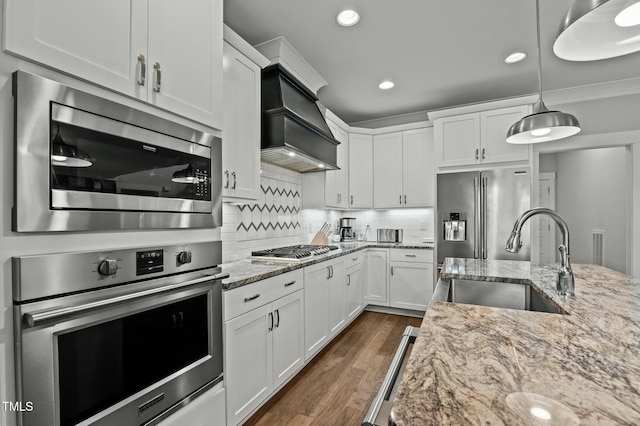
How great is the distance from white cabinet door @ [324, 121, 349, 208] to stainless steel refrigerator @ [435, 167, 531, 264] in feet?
3.87

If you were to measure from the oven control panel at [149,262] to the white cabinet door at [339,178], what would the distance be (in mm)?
2556

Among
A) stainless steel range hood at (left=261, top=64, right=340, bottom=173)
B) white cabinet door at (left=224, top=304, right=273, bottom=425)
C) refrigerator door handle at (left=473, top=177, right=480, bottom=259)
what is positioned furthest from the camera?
refrigerator door handle at (left=473, top=177, right=480, bottom=259)

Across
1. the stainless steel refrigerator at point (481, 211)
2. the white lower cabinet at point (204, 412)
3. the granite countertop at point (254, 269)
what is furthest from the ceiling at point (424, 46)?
the white lower cabinet at point (204, 412)

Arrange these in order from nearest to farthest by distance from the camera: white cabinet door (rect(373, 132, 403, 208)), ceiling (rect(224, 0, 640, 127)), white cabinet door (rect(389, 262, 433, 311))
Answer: ceiling (rect(224, 0, 640, 127)) → white cabinet door (rect(389, 262, 433, 311)) → white cabinet door (rect(373, 132, 403, 208))

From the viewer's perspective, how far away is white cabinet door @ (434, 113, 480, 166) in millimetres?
3695

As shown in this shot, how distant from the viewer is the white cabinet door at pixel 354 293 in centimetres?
341

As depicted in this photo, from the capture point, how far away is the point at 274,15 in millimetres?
2301

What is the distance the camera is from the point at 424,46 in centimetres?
273

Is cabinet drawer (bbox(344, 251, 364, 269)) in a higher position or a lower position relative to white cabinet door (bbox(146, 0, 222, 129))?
lower

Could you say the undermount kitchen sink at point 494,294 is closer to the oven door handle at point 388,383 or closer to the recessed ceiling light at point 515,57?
the oven door handle at point 388,383

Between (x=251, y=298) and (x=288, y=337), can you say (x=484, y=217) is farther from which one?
(x=251, y=298)

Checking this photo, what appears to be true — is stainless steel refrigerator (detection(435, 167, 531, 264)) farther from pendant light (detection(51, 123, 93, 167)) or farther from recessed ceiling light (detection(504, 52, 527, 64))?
pendant light (detection(51, 123, 93, 167))

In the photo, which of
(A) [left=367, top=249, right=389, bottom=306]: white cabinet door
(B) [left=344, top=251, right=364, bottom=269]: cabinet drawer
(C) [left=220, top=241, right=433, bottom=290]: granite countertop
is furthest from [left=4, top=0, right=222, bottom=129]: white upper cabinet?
(A) [left=367, top=249, right=389, bottom=306]: white cabinet door

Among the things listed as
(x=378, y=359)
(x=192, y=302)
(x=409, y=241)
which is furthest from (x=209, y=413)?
(x=409, y=241)
